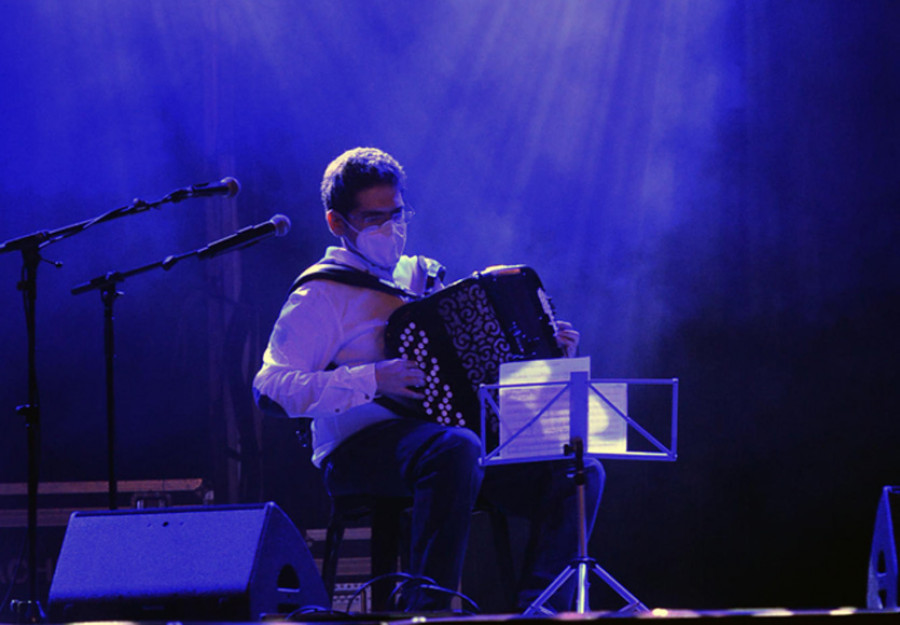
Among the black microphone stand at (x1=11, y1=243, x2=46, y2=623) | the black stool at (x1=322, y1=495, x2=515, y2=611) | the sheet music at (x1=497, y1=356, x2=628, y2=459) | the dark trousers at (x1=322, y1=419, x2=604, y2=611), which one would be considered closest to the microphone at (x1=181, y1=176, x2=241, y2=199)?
the black microphone stand at (x1=11, y1=243, x2=46, y2=623)

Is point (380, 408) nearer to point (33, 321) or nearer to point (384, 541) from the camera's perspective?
point (384, 541)

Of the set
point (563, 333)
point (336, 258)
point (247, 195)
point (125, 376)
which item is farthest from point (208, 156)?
point (563, 333)

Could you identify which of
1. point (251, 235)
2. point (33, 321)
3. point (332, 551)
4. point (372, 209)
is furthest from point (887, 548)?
point (33, 321)

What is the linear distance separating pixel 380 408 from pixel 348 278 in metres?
0.37

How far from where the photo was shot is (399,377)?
2.51 metres

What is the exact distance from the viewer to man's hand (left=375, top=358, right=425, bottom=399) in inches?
98.9

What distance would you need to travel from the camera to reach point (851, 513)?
3.77 meters

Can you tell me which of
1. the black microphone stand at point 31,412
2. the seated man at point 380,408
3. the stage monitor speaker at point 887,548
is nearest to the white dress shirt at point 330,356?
the seated man at point 380,408

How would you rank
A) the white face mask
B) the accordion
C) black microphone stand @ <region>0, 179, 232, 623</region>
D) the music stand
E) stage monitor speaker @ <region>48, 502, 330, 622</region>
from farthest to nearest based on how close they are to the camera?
the white face mask, black microphone stand @ <region>0, 179, 232, 623</region>, the accordion, the music stand, stage monitor speaker @ <region>48, 502, 330, 622</region>

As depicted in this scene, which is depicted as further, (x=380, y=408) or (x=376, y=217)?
(x=376, y=217)

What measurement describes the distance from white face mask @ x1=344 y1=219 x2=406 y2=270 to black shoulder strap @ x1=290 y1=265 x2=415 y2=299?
0.30ft

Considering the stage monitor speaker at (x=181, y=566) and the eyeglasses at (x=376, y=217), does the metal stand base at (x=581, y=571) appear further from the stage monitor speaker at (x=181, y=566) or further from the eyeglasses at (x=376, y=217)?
the eyeglasses at (x=376, y=217)

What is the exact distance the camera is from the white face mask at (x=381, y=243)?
9.29ft

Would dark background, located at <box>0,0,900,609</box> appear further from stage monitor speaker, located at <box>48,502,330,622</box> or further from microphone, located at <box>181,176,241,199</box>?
stage monitor speaker, located at <box>48,502,330,622</box>
